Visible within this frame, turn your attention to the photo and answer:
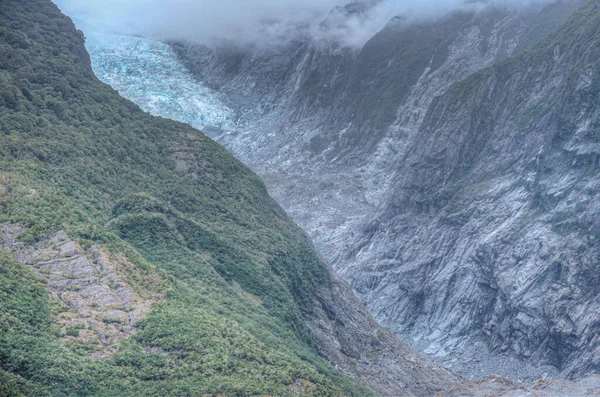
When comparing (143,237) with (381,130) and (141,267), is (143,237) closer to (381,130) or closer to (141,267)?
(141,267)

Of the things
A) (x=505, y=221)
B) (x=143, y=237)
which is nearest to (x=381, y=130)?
(x=505, y=221)

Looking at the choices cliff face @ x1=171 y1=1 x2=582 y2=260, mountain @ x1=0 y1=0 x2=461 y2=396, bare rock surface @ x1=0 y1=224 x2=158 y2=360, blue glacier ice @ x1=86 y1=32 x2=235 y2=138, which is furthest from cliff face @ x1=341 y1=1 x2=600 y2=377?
blue glacier ice @ x1=86 y1=32 x2=235 y2=138

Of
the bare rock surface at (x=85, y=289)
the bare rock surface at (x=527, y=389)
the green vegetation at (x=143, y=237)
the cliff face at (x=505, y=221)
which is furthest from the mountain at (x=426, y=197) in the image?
the bare rock surface at (x=85, y=289)

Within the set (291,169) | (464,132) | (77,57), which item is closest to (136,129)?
(77,57)

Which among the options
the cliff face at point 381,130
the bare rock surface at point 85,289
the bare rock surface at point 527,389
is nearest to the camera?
the bare rock surface at point 85,289

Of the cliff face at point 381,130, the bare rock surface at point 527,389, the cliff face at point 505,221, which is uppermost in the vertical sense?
the cliff face at point 381,130

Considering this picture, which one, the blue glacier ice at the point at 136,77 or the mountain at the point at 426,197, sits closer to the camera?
the mountain at the point at 426,197

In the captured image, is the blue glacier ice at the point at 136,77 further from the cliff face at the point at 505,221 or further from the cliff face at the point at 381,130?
the cliff face at the point at 505,221
